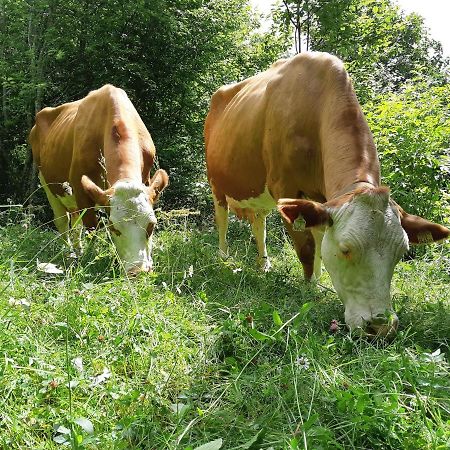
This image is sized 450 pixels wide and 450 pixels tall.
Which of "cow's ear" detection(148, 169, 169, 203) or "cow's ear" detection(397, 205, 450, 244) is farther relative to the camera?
"cow's ear" detection(148, 169, 169, 203)

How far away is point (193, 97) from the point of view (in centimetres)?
1110

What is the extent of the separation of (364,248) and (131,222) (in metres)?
1.99

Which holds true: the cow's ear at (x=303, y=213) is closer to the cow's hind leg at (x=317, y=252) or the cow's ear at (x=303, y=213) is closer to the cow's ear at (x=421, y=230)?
the cow's ear at (x=421, y=230)

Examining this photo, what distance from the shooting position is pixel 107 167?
15.8 ft

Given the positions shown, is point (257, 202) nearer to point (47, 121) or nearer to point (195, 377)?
point (195, 377)

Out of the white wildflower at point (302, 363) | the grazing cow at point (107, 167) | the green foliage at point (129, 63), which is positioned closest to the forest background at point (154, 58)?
the green foliage at point (129, 63)

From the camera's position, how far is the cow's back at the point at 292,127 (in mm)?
3988

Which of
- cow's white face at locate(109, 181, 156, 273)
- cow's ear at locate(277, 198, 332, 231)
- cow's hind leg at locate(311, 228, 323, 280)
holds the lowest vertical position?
cow's hind leg at locate(311, 228, 323, 280)

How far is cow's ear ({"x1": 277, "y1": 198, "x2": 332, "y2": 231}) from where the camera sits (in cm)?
328

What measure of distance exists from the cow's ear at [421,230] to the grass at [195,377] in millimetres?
534

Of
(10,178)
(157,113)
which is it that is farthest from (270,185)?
(10,178)

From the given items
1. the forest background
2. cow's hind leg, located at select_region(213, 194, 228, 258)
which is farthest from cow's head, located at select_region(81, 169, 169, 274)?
the forest background

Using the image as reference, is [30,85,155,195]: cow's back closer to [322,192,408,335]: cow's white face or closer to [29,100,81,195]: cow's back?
[29,100,81,195]: cow's back

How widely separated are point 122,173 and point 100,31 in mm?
6735
